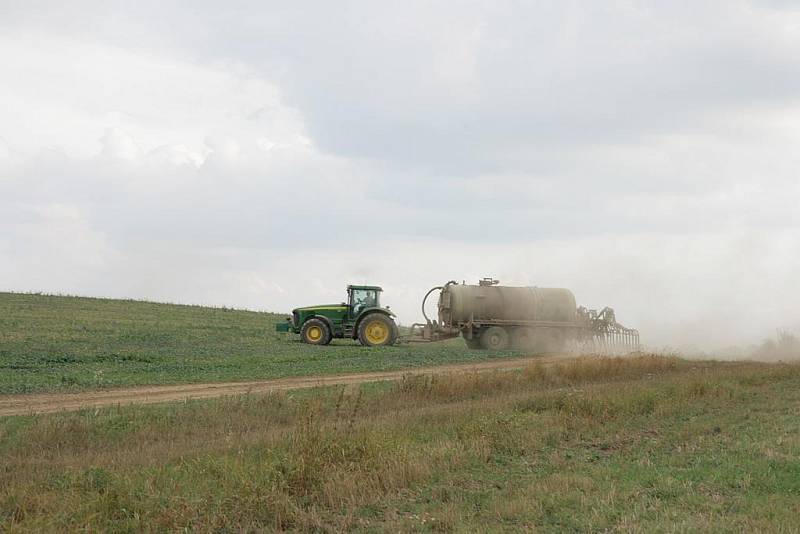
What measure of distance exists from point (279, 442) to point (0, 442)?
4.55 metres

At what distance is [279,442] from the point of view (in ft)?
36.9

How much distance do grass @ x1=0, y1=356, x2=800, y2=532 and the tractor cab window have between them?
18.5m

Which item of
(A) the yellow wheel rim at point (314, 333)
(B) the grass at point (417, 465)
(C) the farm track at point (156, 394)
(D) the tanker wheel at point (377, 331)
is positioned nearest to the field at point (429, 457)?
(B) the grass at point (417, 465)

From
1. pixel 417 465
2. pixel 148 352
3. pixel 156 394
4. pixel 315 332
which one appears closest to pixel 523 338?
pixel 315 332

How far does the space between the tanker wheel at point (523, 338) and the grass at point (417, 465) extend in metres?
19.3

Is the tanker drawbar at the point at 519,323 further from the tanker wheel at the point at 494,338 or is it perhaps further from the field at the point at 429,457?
the field at the point at 429,457

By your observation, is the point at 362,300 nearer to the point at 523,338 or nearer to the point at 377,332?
the point at 377,332

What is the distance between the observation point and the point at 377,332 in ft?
113

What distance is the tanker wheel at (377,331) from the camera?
1347 inches

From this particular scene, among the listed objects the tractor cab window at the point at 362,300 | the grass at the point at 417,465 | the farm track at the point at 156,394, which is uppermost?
the tractor cab window at the point at 362,300

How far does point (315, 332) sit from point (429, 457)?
24921mm

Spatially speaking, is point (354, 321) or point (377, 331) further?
point (354, 321)

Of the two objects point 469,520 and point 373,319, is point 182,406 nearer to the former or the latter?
point 469,520

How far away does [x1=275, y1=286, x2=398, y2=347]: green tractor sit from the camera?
34312mm
